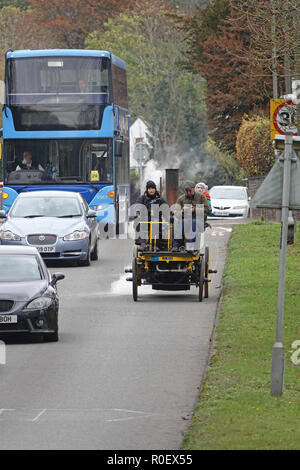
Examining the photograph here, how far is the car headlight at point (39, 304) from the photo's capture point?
56.3 ft

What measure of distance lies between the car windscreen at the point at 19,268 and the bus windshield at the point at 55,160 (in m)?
17.6

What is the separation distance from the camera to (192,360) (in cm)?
1571

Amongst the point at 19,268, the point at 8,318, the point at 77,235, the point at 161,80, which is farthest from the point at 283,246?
the point at 161,80

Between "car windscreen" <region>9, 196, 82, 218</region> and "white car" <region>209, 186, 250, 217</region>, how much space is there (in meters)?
19.6

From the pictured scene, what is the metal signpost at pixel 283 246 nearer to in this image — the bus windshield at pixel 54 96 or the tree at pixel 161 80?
the bus windshield at pixel 54 96

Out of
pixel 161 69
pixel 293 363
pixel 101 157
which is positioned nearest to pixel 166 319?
pixel 293 363

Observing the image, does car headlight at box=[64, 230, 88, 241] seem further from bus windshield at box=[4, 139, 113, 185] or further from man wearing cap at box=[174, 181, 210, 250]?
bus windshield at box=[4, 139, 113, 185]

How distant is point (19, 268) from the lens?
18.2 meters

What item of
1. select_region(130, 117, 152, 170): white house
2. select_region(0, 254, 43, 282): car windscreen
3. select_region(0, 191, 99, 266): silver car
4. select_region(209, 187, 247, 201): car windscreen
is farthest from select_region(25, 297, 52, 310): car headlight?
select_region(130, 117, 152, 170): white house

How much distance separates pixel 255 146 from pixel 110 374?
38529mm

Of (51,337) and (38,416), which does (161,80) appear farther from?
(38,416)
